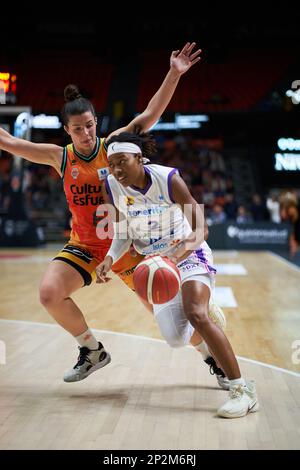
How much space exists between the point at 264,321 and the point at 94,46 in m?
21.6

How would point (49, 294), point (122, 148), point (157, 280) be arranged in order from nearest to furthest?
point (157, 280), point (122, 148), point (49, 294)

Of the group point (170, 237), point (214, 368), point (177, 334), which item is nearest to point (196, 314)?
point (177, 334)

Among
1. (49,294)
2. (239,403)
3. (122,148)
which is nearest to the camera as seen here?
(239,403)

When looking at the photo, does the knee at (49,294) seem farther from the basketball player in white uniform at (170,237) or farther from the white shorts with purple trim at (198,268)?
the white shorts with purple trim at (198,268)

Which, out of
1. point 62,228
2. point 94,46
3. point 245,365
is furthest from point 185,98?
point 245,365

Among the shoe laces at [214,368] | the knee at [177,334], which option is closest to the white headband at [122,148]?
the knee at [177,334]

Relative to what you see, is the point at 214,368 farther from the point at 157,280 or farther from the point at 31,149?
the point at 31,149

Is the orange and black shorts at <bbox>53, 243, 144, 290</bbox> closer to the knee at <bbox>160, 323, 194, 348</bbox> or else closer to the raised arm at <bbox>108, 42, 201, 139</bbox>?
the knee at <bbox>160, 323, 194, 348</bbox>

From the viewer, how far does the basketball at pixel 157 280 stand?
3727 millimetres

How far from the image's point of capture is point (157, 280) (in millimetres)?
3721

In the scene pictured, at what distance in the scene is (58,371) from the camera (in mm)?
5145

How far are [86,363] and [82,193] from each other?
48.7 inches

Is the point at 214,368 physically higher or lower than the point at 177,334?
lower

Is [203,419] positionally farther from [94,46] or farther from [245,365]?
[94,46]
